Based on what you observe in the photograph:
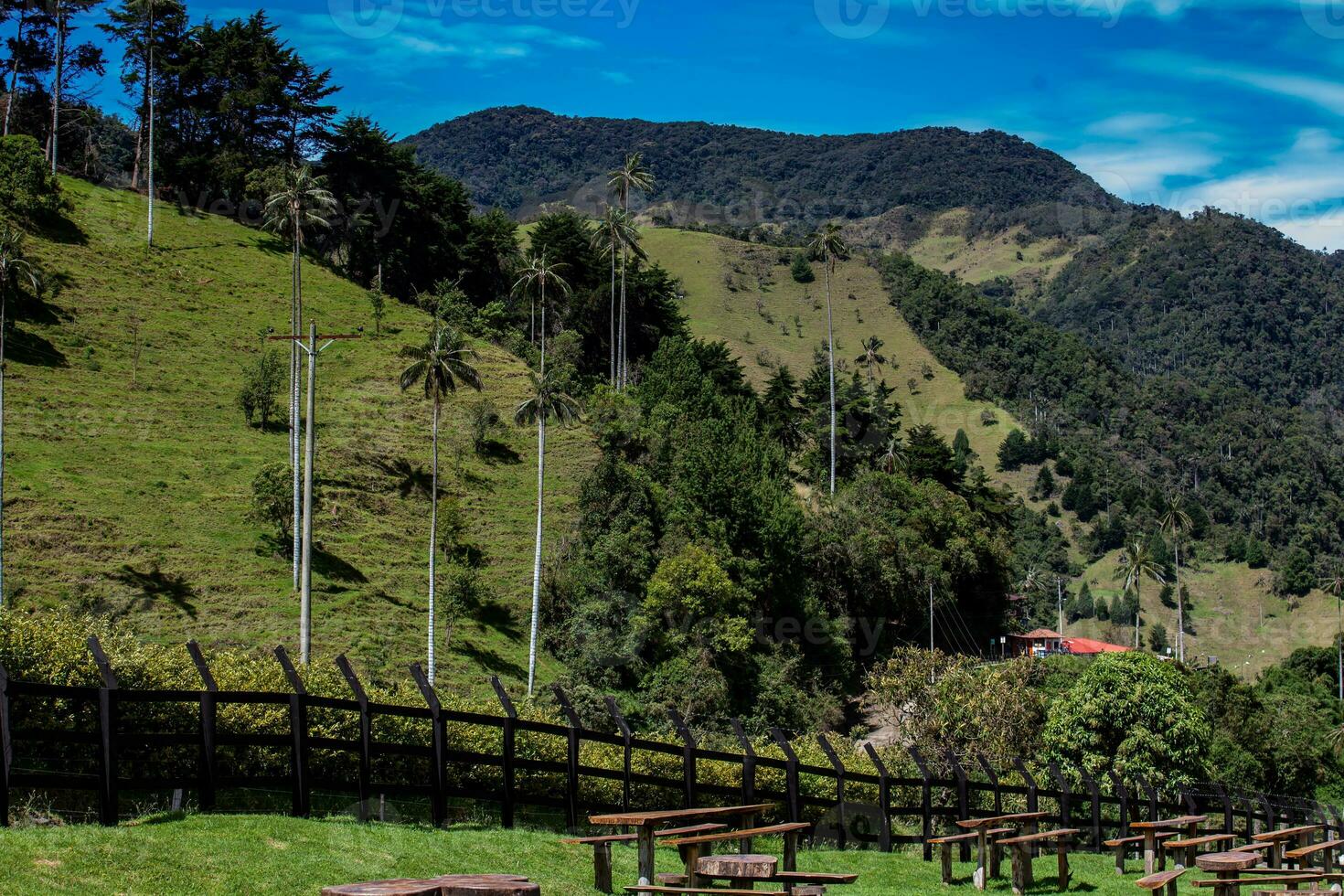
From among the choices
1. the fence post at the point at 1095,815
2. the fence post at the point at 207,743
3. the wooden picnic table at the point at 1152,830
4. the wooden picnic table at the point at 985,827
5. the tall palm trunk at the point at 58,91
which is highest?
the tall palm trunk at the point at 58,91

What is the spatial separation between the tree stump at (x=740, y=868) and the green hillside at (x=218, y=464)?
39.9 m

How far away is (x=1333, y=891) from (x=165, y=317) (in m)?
76.6

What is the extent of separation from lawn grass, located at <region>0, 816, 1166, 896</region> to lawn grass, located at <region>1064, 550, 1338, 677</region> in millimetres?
162086

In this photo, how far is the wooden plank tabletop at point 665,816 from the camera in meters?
12.0

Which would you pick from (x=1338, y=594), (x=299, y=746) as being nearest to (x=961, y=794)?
(x=299, y=746)

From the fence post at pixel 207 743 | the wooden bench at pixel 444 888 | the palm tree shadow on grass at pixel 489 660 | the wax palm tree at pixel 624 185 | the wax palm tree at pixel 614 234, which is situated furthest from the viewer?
the wax palm tree at pixel 614 234

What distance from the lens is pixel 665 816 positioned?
12.6 metres

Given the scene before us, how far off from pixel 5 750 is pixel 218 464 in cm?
5530

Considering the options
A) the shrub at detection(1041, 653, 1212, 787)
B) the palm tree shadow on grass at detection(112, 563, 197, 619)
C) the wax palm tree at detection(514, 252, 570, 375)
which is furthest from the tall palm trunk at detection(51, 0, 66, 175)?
the shrub at detection(1041, 653, 1212, 787)

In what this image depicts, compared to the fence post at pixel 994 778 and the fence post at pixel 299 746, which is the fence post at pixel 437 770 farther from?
the fence post at pixel 994 778

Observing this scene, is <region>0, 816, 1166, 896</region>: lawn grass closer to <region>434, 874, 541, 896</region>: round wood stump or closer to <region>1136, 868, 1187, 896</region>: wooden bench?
<region>1136, 868, 1187, 896</region>: wooden bench

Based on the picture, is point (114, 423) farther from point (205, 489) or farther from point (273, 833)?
point (273, 833)

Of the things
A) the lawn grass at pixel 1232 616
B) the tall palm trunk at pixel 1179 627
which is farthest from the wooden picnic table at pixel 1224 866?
the lawn grass at pixel 1232 616

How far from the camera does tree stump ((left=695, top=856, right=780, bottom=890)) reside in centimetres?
1105
